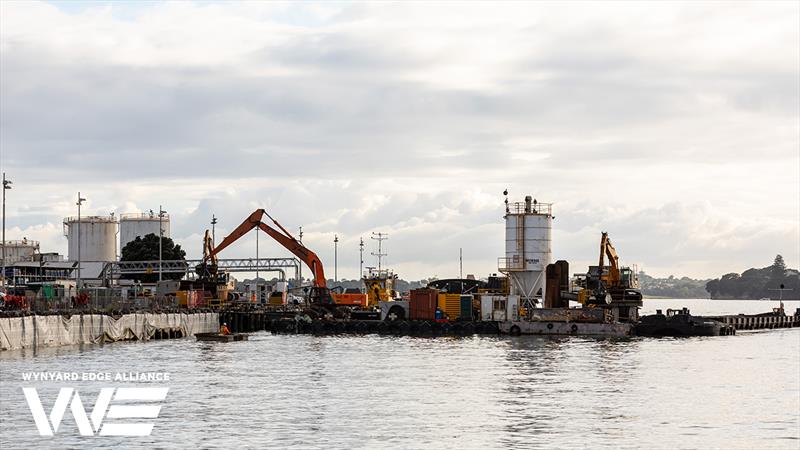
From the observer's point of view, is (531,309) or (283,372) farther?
(531,309)

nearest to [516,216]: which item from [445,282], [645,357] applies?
[445,282]

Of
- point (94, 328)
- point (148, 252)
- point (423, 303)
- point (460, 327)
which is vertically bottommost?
point (460, 327)

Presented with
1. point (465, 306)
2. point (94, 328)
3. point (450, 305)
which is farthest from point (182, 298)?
point (94, 328)

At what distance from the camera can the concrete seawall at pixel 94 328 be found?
251 feet

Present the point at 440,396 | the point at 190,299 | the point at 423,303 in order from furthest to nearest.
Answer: the point at 190,299 → the point at 423,303 → the point at 440,396

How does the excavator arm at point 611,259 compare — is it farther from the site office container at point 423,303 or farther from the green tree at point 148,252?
the green tree at point 148,252

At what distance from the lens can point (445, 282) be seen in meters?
124

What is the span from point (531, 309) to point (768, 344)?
2162 centimetres

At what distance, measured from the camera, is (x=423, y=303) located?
381 feet

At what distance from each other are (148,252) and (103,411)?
14301 cm

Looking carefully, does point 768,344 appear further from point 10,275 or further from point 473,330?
point 10,275

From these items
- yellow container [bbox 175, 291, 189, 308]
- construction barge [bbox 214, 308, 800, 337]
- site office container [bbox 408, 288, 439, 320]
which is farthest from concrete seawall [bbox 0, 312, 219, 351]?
site office container [bbox 408, 288, 439, 320]

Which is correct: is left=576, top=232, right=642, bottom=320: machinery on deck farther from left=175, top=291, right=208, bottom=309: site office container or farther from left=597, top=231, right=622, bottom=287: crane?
left=175, top=291, right=208, bottom=309: site office container

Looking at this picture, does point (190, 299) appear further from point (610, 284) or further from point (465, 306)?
point (610, 284)
